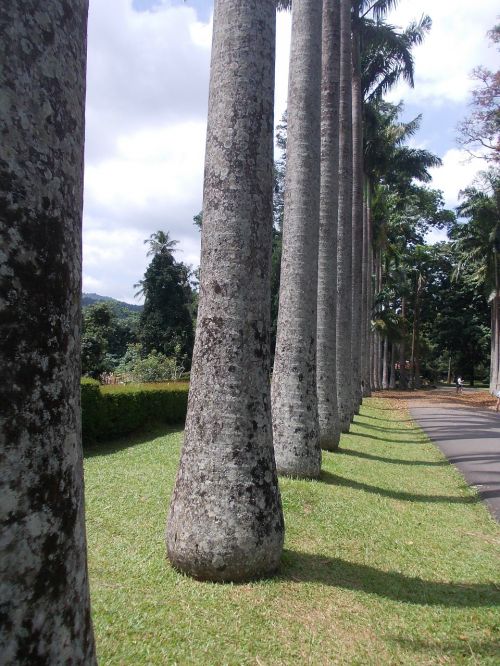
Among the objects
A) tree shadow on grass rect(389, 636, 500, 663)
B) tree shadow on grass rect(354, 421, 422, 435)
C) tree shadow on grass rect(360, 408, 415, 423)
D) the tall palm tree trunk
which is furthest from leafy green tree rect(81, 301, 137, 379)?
the tall palm tree trunk

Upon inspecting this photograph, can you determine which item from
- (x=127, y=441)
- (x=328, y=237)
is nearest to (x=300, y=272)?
(x=328, y=237)

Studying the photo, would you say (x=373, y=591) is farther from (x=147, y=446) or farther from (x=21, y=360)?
(x=147, y=446)

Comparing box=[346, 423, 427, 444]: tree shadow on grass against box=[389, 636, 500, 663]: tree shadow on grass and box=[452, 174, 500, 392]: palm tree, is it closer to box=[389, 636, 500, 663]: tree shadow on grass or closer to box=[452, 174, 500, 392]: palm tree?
box=[389, 636, 500, 663]: tree shadow on grass

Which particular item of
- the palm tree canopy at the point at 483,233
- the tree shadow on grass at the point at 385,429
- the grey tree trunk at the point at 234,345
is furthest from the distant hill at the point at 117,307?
the palm tree canopy at the point at 483,233

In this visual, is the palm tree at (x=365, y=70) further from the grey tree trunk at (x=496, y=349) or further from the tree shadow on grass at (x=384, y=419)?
the grey tree trunk at (x=496, y=349)

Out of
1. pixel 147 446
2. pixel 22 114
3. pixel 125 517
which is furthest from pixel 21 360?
pixel 147 446

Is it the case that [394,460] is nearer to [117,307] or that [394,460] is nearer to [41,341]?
[41,341]

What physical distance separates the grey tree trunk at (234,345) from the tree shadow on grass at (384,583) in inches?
17.2

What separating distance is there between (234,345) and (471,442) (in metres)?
11.8

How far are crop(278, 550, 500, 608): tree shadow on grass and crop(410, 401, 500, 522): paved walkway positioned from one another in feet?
9.50

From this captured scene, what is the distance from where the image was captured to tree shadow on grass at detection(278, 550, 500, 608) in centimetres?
464

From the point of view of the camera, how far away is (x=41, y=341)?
1.58 meters

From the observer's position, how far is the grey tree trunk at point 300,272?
326 inches

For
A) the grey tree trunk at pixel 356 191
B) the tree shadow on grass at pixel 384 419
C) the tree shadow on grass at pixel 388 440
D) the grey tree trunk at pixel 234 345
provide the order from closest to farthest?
the grey tree trunk at pixel 234 345, the tree shadow on grass at pixel 388 440, the grey tree trunk at pixel 356 191, the tree shadow on grass at pixel 384 419
